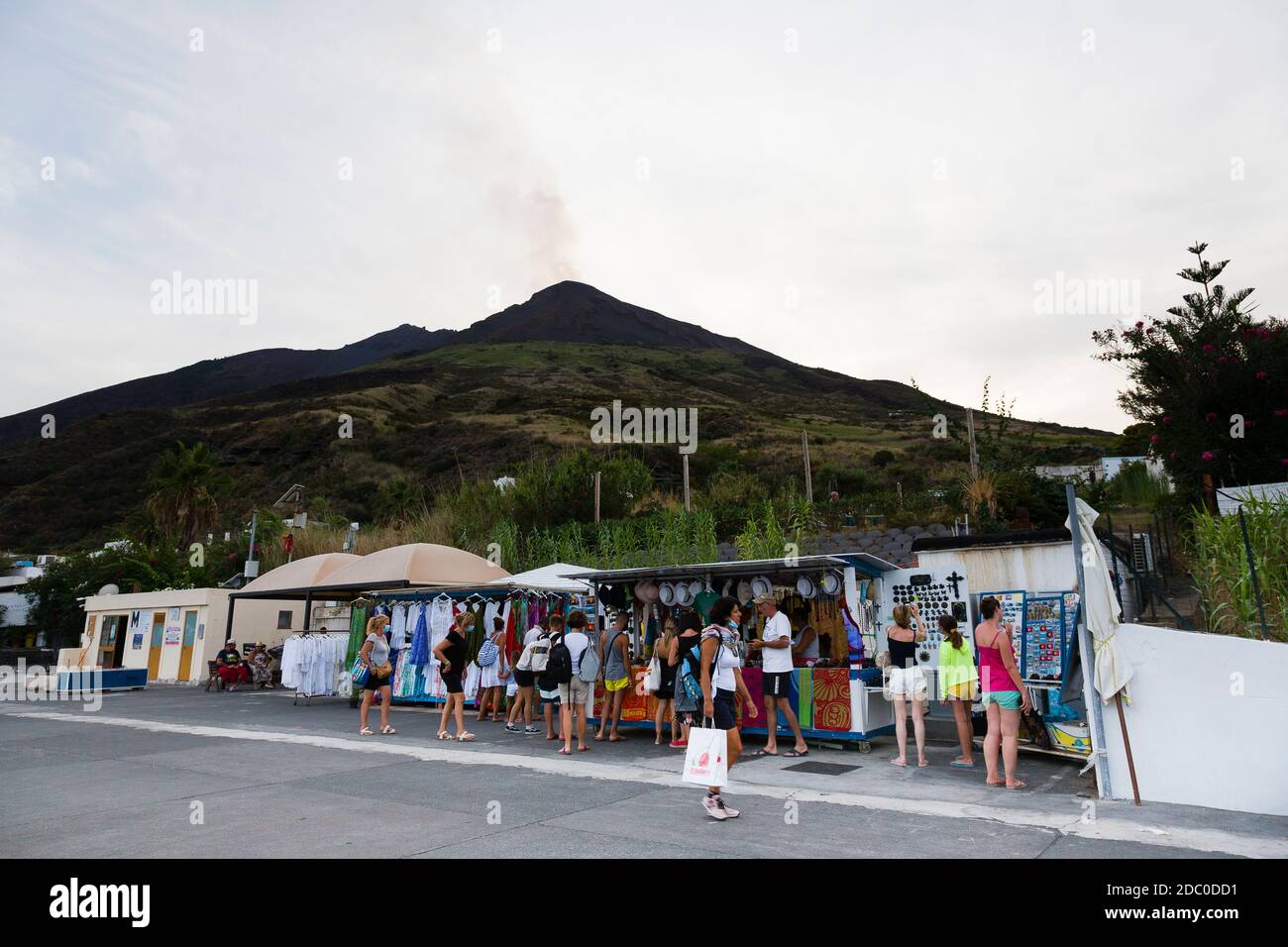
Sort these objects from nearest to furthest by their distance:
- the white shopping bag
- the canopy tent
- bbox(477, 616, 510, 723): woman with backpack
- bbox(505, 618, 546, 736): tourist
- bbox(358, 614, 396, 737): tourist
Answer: the white shopping bag, bbox(505, 618, 546, 736): tourist, bbox(358, 614, 396, 737): tourist, bbox(477, 616, 510, 723): woman with backpack, the canopy tent

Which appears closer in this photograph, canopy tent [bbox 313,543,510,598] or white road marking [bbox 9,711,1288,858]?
white road marking [bbox 9,711,1288,858]

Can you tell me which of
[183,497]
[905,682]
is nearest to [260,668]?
[905,682]

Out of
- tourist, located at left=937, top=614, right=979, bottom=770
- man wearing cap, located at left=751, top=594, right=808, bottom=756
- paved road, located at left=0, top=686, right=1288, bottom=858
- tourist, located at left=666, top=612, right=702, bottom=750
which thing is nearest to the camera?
paved road, located at left=0, top=686, right=1288, bottom=858

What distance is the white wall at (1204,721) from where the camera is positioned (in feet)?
22.1

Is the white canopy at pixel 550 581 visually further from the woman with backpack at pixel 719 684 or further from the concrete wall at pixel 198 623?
the concrete wall at pixel 198 623

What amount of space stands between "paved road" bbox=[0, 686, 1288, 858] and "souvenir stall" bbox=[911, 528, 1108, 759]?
47cm

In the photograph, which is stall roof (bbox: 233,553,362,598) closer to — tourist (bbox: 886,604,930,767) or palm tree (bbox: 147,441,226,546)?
tourist (bbox: 886,604,930,767)

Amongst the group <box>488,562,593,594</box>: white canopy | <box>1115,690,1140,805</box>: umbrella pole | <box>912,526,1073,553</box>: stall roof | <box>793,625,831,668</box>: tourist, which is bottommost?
<box>1115,690,1140,805</box>: umbrella pole

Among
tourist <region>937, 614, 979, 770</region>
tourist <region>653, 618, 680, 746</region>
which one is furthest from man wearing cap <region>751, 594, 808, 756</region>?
tourist <region>937, 614, 979, 770</region>

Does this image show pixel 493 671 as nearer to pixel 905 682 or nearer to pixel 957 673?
pixel 905 682

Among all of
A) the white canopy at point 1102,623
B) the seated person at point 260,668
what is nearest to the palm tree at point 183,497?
the seated person at point 260,668

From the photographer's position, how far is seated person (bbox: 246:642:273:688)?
2384 cm

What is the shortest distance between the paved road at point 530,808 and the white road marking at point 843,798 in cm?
3

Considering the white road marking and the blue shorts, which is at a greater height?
the blue shorts
